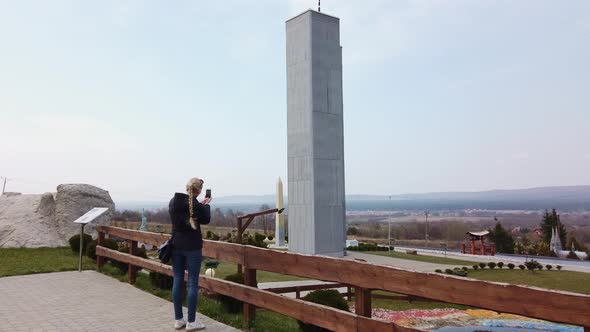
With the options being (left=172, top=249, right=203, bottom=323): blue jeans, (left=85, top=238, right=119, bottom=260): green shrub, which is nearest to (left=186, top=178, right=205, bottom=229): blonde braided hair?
(left=172, top=249, right=203, bottom=323): blue jeans

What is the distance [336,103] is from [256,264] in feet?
50.4

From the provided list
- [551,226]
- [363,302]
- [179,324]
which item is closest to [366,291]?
[363,302]

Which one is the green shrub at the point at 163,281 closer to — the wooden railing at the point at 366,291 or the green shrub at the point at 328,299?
the wooden railing at the point at 366,291

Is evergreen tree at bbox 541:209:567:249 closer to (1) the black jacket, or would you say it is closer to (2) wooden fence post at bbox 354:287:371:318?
(1) the black jacket

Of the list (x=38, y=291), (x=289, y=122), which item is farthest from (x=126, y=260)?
(x=289, y=122)

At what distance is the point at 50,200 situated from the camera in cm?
1556

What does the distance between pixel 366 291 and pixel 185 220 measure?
2213 millimetres

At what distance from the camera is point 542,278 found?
18.6 m

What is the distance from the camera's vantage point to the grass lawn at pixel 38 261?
9.55 m

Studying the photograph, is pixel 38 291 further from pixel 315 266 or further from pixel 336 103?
pixel 336 103

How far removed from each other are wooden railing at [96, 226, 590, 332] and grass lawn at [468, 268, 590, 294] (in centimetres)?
1385

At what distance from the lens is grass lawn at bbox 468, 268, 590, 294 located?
16.8m

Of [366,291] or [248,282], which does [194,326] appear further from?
[366,291]

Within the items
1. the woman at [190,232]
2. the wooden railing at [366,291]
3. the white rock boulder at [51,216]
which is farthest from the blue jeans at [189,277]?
the white rock boulder at [51,216]
